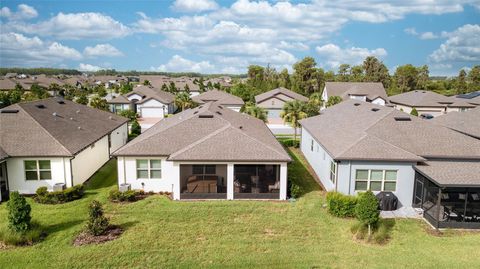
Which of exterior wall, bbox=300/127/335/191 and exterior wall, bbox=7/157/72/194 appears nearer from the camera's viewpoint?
exterior wall, bbox=7/157/72/194

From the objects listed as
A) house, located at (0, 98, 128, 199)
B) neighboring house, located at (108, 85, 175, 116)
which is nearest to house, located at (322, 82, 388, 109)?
neighboring house, located at (108, 85, 175, 116)

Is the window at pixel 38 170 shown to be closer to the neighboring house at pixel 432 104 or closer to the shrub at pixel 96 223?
the shrub at pixel 96 223

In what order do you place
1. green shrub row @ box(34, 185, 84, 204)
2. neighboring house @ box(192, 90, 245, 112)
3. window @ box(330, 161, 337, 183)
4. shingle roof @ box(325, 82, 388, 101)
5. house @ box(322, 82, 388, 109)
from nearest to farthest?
green shrub row @ box(34, 185, 84, 204), window @ box(330, 161, 337, 183), neighboring house @ box(192, 90, 245, 112), house @ box(322, 82, 388, 109), shingle roof @ box(325, 82, 388, 101)

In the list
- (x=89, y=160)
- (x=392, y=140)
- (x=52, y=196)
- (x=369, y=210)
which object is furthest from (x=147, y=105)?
(x=369, y=210)

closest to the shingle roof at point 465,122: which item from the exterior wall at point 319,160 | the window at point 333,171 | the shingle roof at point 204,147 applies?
the exterior wall at point 319,160

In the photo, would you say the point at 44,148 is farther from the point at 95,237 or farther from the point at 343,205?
the point at 343,205

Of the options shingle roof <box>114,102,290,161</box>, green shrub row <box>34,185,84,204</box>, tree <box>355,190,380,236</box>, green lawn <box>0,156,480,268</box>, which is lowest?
green lawn <box>0,156,480,268</box>

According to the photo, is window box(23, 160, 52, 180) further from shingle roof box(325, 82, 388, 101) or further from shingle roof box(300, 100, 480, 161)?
shingle roof box(325, 82, 388, 101)
